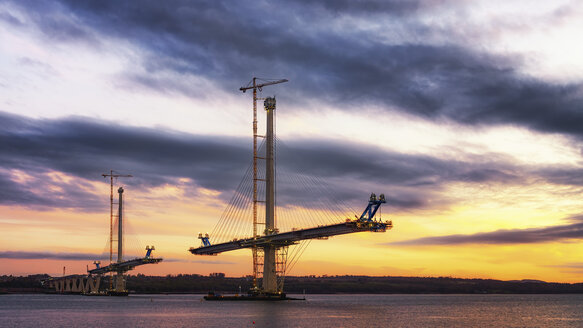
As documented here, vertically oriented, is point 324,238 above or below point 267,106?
below

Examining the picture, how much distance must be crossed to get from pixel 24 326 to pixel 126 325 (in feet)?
43.2

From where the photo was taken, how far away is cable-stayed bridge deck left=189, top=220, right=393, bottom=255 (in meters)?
95.1

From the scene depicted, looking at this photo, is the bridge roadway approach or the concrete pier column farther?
the concrete pier column

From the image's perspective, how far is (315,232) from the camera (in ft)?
350

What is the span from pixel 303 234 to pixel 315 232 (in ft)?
14.9

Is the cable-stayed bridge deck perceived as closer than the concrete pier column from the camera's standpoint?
Yes

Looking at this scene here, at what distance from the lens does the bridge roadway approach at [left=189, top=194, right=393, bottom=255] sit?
94312mm

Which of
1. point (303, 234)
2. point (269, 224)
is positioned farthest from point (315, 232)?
point (269, 224)

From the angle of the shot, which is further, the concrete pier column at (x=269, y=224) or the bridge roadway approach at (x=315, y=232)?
the concrete pier column at (x=269, y=224)

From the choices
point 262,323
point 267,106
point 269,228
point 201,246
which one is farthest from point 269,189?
point 262,323

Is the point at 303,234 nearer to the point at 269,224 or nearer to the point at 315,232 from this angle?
the point at 315,232

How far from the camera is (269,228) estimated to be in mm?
125250

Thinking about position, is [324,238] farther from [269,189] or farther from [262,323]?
[262,323]

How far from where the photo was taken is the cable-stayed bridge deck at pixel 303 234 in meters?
95.1
